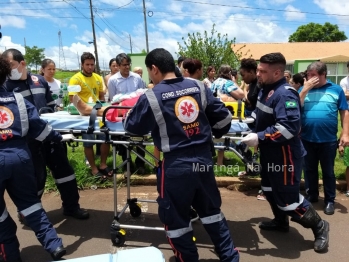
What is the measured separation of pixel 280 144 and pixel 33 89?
288 cm

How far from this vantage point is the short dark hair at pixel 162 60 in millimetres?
2737

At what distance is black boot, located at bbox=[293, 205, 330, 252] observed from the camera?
335 cm

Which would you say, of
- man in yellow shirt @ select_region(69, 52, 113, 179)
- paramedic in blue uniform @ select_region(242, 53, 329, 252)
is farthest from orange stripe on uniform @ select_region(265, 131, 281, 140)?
man in yellow shirt @ select_region(69, 52, 113, 179)

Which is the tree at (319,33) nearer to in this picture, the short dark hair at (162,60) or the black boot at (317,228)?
the black boot at (317,228)

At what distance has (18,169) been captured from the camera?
2.95m

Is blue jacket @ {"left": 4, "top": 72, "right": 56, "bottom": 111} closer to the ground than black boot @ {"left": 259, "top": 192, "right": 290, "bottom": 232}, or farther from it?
farther from it

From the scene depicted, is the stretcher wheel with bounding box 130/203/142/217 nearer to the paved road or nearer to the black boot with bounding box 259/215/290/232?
the paved road

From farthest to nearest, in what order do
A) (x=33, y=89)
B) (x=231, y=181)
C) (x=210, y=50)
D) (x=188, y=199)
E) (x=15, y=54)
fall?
(x=210, y=50) → (x=231, y=181) → (x=33, y=89) → (x=15, y=54) → (x=188, y=199)

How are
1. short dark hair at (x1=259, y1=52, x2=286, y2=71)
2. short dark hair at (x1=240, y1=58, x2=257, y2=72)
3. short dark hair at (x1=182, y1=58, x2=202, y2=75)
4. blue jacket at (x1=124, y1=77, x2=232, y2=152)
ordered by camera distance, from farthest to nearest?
short dark hair at (x1=240, y1=58, x2=257, y2=72), short dark hair at (x1=182, y1=58, x2=202, y2=75), short dark hair at (x1=259, y1=52, x2=286, y2=71), blue jacket at (x1=124, y1=77, x2=232, y2=152)

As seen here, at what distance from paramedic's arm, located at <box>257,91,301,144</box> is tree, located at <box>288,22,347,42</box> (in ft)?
195

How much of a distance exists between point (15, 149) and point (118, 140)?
1.00 metres

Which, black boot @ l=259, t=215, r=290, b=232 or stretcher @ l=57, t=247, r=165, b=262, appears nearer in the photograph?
stretcher @ l=57, t=247, r=165, b=262

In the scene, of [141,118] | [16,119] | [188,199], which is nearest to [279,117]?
[188,199]

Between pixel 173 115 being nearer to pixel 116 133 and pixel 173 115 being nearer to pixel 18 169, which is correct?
pixel 116 133
